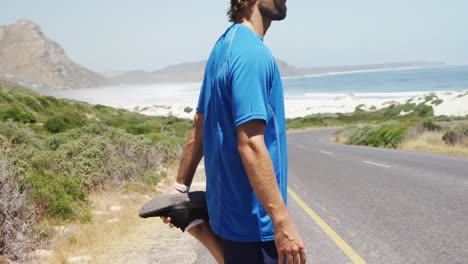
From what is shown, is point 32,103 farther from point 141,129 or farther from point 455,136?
point 455,136

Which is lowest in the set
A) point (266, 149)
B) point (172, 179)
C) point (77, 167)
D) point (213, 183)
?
point (172, 179)

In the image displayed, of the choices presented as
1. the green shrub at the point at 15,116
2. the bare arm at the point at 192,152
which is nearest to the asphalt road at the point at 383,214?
the bare arm at the point at 192,152

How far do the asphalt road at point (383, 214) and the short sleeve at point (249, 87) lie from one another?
12.5 ft

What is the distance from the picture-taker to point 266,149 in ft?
7.71

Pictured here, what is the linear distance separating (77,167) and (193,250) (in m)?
4.58

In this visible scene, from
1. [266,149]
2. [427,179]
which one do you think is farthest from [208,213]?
[427,179]

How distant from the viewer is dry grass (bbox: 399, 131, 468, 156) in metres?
22.0

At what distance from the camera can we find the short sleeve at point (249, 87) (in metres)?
2.29

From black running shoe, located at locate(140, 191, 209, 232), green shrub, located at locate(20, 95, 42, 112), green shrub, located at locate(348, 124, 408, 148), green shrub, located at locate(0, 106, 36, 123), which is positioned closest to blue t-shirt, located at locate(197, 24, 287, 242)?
black running shoe, located at locate(140, 191, 209, 232)

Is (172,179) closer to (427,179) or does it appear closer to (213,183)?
(427,179)

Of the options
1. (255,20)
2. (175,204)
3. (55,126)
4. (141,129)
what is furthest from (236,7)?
(55,126)

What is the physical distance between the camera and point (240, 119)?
2.31m

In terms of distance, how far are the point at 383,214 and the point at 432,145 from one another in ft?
58.1

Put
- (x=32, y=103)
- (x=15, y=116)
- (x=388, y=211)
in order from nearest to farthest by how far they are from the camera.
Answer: (x=388, y=211)
(x=15, y=116)
(x=32, y=103)
